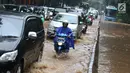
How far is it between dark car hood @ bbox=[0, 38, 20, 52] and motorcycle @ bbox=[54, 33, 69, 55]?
524 cm

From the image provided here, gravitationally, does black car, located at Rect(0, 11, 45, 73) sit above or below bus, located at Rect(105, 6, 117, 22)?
above

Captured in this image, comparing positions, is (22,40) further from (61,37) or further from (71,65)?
(61,37)

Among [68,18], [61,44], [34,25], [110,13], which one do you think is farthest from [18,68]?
[110,13]

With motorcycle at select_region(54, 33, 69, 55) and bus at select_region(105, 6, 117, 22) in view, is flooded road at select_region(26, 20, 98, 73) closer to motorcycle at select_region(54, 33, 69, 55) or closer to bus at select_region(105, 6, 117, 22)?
motorcycle at select_region(54, 33, 69, 55)

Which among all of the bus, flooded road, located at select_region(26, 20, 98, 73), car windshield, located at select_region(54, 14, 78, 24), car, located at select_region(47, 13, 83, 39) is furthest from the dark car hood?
the bus

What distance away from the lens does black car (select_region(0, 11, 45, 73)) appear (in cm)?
683

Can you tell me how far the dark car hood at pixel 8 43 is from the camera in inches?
272

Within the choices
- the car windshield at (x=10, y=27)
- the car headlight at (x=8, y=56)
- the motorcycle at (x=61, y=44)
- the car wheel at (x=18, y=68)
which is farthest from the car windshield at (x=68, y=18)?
the car headlight at (x=8, y=56)

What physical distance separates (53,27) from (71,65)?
23.4 ft

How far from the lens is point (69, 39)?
13062mm


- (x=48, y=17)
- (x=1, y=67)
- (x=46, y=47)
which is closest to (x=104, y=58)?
(x=46, y=47)

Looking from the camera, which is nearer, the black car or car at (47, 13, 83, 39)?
the black car

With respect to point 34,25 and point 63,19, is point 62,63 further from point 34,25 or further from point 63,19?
point 63,19

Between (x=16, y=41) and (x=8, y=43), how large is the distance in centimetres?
26
